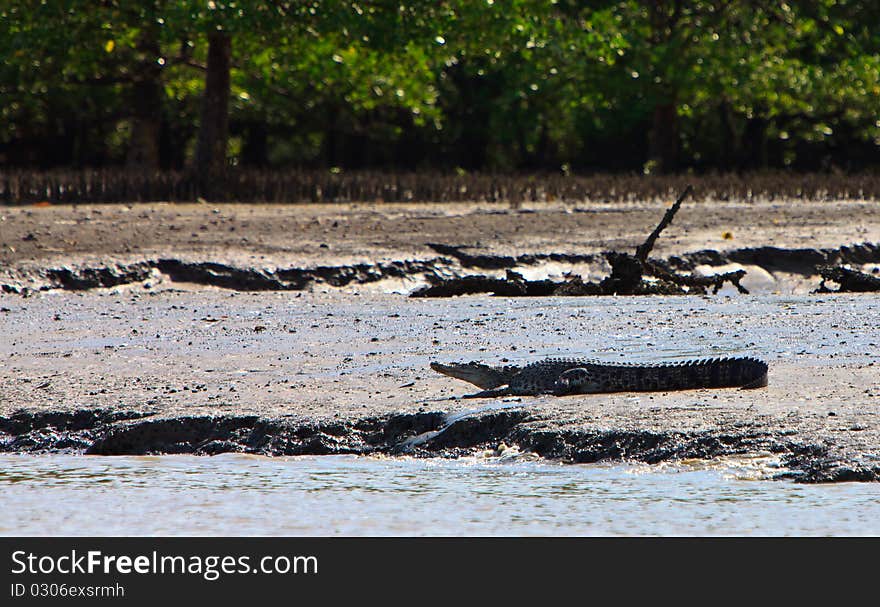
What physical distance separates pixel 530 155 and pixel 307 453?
Result: 98.3ft

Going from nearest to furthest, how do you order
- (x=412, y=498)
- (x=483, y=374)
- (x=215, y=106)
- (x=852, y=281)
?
(x=412, y=498) < (x=483, y=374) < (x=852, y=281) < (x=215, y=106)

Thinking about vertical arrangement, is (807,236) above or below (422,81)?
below

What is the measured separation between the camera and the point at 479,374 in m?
7.06

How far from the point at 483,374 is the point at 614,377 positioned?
0.62 m

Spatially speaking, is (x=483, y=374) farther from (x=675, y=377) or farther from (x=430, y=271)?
(x=430, y=271)

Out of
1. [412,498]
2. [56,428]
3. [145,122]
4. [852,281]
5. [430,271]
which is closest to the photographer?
[412,498]

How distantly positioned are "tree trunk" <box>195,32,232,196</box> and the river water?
16.6 meters

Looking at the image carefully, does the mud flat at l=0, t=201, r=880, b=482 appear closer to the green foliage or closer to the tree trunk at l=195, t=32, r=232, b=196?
the green foliage

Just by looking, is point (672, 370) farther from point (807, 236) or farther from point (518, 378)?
point (807, 236)

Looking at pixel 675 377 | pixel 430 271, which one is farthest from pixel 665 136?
pixel 675 377

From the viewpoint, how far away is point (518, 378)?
275 inches

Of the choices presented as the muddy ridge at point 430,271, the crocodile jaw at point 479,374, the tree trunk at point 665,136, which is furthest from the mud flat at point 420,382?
the tree trunk at point 665,136

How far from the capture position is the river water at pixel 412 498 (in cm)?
490
